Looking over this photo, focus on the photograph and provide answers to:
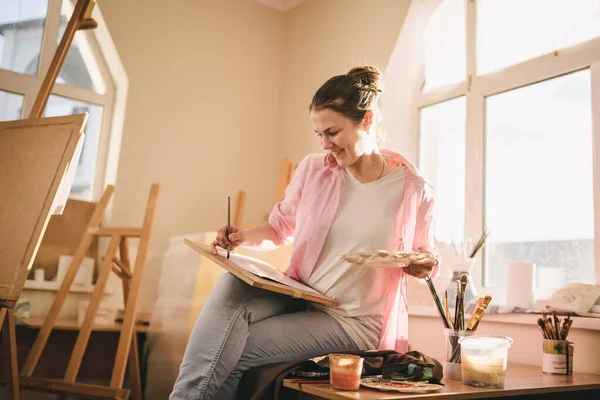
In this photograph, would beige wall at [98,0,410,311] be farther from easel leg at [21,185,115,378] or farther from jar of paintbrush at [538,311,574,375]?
jar of paintbrush at [538,311,574,375]

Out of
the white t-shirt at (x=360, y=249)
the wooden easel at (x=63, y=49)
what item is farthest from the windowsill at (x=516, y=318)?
the wooden easel at (x=63, y=49)

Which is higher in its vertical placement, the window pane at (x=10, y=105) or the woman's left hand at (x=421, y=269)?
the window pane at (x=10, y=105)

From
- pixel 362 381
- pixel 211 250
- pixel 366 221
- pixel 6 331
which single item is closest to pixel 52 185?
pixel 6 331

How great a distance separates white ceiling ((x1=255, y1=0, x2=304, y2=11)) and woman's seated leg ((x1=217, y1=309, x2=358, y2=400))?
8.22ft

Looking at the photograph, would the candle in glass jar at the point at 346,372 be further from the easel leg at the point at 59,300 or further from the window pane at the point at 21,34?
the window pane at the point at 21,34

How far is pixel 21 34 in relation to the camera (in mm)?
2768

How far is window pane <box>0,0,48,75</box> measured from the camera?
8.96 ft

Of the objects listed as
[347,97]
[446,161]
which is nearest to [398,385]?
[347,97]

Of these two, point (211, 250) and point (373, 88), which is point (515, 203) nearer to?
point (373, 88)

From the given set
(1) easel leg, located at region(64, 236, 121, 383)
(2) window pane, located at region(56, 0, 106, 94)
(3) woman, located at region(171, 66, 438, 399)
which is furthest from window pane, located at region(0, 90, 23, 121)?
(3) woman, located at region(171, 66, 438, 399)

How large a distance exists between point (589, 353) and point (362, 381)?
0.92m

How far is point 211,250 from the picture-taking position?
1482 millimetres

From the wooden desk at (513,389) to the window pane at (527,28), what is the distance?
4.20 feet

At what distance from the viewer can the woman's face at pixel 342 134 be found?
156cm
